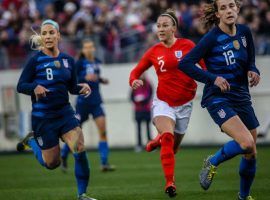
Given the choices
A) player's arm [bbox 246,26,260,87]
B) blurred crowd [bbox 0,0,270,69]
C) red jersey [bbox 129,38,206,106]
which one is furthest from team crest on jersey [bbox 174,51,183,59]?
blurred crowd [bbox 0,0,270,69]

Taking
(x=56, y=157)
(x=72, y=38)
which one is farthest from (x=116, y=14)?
(x=56, y=157)

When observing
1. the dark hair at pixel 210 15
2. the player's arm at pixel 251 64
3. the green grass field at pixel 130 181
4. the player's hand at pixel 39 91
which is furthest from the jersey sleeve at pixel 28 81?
the player's arm at pixel 251 64

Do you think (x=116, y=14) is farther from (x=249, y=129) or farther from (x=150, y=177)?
(x=249, y=129)

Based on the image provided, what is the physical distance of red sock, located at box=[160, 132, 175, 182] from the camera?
1041cm

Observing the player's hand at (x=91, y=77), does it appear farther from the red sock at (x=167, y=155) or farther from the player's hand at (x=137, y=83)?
the red sock at (x=167, y=155)

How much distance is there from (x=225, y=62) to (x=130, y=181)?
180 inches

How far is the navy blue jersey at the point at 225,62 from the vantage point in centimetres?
947

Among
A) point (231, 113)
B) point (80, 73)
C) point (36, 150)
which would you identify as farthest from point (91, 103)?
point (231, 113)

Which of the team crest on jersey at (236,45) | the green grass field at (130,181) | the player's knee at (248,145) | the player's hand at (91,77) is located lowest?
the green grass field at (130,181)

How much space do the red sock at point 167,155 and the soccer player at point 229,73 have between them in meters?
0.94

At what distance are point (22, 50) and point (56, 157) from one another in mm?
12361

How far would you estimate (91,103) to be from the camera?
1609cm

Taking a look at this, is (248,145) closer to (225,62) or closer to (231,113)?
(231,113)

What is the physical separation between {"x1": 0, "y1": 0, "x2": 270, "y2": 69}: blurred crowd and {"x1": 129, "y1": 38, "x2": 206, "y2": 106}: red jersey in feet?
31.5
